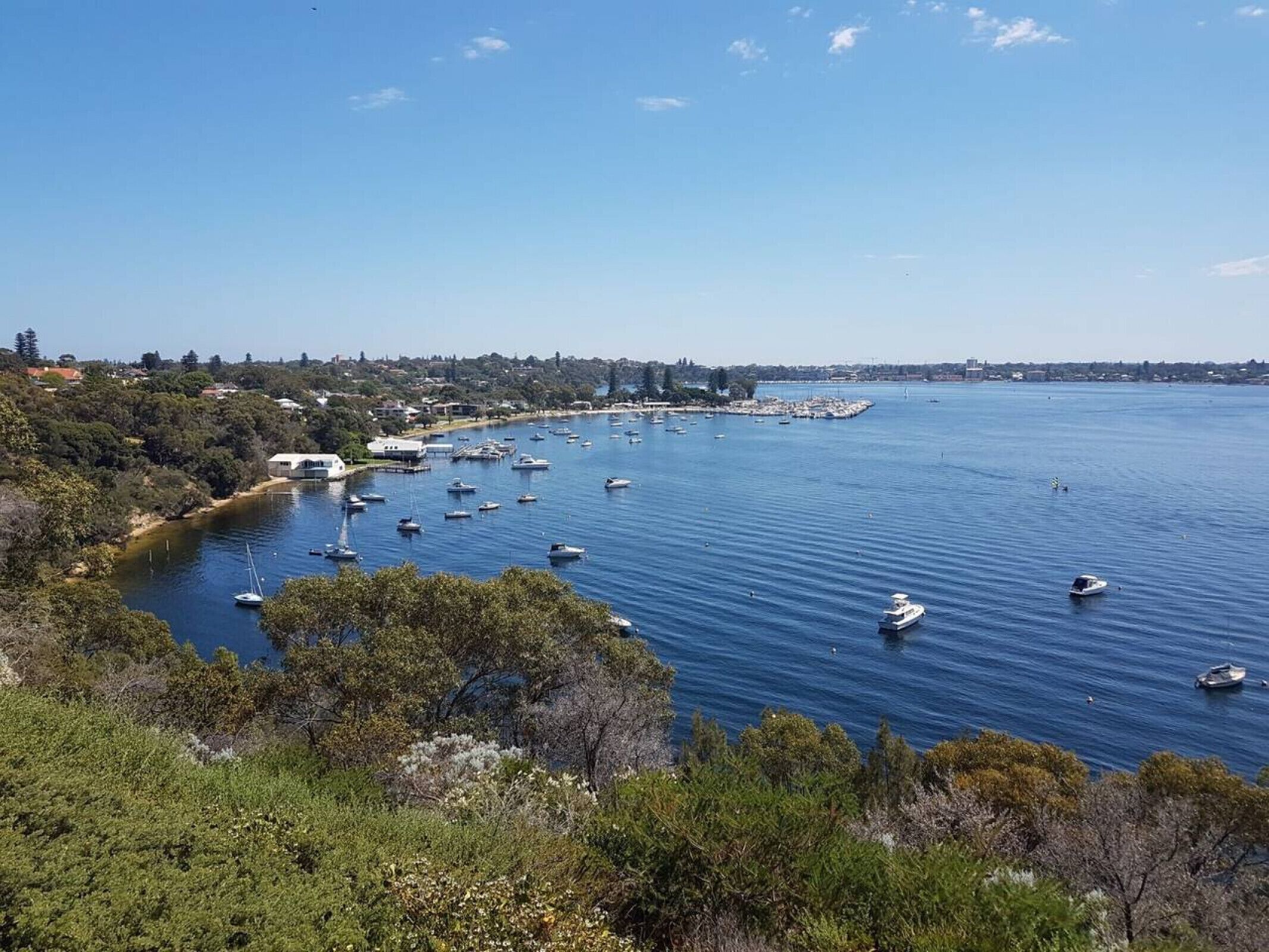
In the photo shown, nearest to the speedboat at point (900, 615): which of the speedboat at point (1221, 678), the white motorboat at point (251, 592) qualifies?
the speedboat at point (1221, 678)

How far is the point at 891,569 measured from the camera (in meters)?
37.7

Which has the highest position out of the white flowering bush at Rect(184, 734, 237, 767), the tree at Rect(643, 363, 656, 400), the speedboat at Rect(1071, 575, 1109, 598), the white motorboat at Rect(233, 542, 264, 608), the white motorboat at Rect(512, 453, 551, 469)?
the tree at Rect(643, 363, 656, 400)

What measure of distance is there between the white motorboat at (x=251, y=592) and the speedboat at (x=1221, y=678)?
32450mm

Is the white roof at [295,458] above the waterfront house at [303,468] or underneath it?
above

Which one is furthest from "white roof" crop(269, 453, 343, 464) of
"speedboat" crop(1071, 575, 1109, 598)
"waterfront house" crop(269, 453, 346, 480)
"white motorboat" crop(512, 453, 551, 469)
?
"speedboat" crop(1071, 575, 1109, 598)

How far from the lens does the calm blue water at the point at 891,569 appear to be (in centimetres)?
2469

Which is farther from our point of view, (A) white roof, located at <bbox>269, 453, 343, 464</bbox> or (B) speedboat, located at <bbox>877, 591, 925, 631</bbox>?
(A) white roof, located at <bbox>269, 453, 343, 464</bbox>

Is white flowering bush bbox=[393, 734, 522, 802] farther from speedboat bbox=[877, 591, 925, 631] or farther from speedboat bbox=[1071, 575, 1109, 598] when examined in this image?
speedboat bbox=[1071, 575, 1109, 598]

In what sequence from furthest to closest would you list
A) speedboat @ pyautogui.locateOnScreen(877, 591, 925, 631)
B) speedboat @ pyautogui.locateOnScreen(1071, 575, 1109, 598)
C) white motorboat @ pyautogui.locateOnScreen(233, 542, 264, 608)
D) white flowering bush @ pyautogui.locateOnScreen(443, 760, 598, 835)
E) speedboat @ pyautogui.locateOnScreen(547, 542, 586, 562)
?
1. speedboat @ pyautogui.locateOnScreen(547, 542, 586, 562)
2. white motorboat @ pyautogui.locateOnScreen(233, 542, 264, 608)
3. speedboat @ pyautogui.locateOnScreen(1071, 575, 1109, 598)
4. speedboat @ pyautogui.locateOnScreen(877, 591, 925, 631)
5. white flowering bush @ pyautogui.locateOnScreen(443, 760, 598, 835)

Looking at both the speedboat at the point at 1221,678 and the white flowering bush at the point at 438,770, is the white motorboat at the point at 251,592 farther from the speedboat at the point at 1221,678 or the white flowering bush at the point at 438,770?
the speedboat at the point at 1221,678

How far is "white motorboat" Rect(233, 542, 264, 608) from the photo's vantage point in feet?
112

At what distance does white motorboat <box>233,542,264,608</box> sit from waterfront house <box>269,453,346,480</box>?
25872 millimetres

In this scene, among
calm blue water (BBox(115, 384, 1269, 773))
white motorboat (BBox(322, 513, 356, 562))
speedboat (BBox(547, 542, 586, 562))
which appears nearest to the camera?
calm blue water (BBox(115, 384, 1269, 773))

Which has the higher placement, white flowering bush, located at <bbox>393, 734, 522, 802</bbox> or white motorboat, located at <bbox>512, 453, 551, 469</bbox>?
white flowering bush, located at <bbox>393, 734, 522, 802</bbox>
